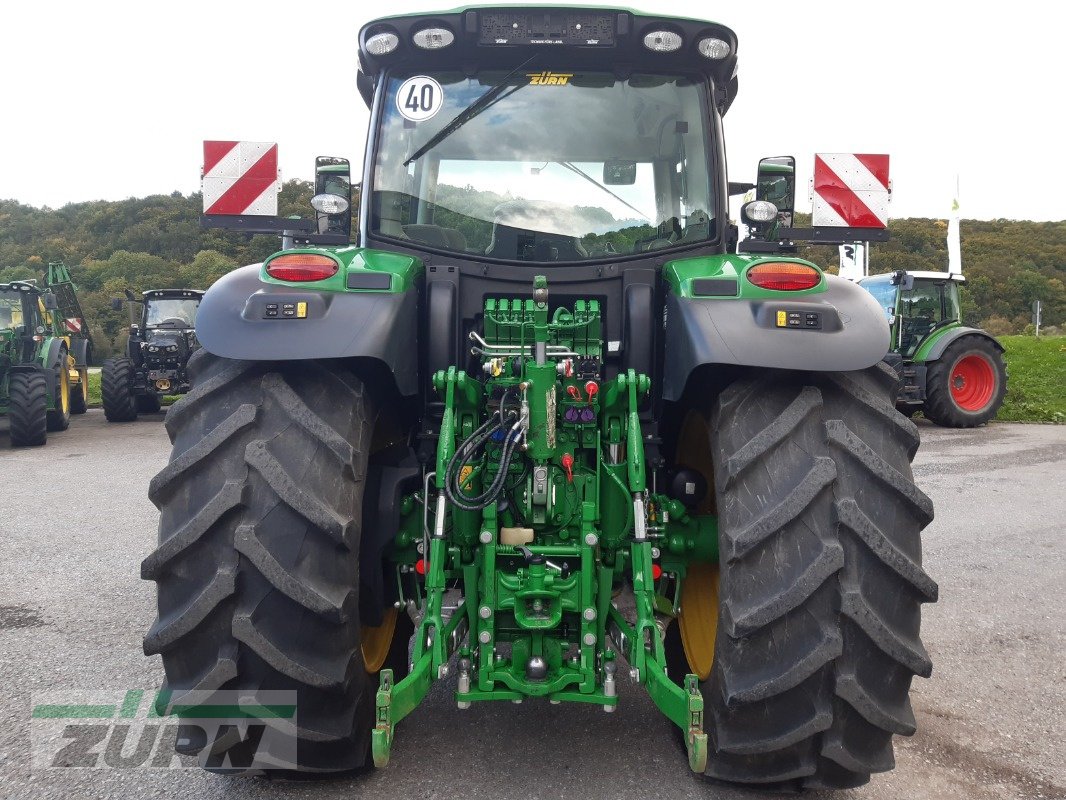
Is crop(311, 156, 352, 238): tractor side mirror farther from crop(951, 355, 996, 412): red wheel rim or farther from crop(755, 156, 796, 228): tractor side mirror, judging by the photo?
crop(951, 355, 996, 412): red wheel rim

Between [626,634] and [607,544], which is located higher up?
[607,544]

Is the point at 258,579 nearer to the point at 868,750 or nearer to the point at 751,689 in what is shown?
the point at 751,689

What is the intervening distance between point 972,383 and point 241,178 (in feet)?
42.9

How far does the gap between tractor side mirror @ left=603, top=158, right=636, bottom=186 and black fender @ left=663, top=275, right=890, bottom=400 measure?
32.0 inches

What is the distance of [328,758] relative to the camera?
226cm

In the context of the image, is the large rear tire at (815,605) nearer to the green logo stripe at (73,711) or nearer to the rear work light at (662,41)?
the rear work light at (662,41)

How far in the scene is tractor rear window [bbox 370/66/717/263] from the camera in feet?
9.98

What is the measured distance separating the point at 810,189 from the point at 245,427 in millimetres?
2816

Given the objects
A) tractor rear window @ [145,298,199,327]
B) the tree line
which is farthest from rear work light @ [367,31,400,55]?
the tree line

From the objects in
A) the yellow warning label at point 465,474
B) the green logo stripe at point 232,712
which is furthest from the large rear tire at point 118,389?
the green logo stripe at point 232,712

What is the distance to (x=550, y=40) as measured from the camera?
9.45 ft

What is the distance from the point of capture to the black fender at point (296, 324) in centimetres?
227

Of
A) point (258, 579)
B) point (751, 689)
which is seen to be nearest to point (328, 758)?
point (258, 579)

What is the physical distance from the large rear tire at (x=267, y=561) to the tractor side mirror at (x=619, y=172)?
1.46 m
